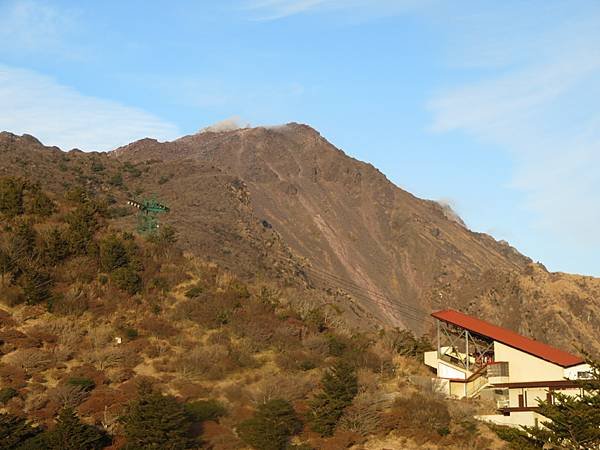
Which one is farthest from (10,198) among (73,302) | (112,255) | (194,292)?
(194,292)

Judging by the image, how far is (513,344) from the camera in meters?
40.8

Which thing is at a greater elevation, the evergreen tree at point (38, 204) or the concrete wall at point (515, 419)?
the evergreen tree at point (38, 204)

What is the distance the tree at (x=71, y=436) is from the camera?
87.0 feet

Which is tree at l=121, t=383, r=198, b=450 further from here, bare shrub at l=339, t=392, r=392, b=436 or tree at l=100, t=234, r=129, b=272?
tree at l=100, t=234, r=129, b=272

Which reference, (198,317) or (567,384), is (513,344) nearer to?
(567,384)

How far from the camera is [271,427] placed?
30938mm

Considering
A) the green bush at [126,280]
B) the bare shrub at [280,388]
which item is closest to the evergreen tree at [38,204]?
the green bush at [126,280]

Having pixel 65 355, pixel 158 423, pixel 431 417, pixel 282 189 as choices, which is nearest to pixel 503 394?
pixel 431 417

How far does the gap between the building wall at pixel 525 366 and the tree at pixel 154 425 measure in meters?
18.9

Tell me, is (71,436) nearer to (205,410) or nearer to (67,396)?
(67,396)

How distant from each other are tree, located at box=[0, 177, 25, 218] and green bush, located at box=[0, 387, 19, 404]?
1798 cm

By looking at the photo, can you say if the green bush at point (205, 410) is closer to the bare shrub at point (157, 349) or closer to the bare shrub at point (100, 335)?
the bare shrub at point (157, 349)

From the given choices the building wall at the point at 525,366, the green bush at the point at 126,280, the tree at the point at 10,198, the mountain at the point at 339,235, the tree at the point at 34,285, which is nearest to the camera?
the building wall at the point at 525,366

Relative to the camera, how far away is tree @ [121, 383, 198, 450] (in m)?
28.0
